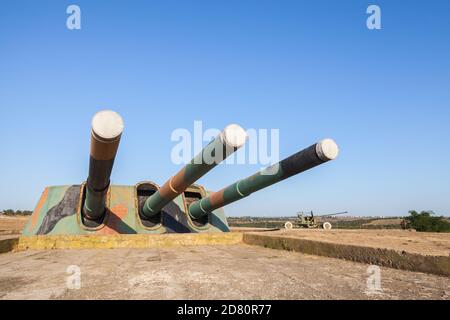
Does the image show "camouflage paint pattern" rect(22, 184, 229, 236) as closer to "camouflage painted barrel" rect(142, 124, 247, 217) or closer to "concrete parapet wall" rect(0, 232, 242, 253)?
"camouflage painted barrel" rect(142, 124, 247, 217)

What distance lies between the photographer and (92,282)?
107 inches

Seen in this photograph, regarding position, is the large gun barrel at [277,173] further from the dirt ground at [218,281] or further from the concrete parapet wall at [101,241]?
the dirt ground at [218,281]

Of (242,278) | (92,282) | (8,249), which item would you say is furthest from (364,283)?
(8,249)

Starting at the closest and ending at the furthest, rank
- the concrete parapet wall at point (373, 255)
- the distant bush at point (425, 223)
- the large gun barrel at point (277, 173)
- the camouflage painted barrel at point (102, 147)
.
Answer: the concrete parapet wall at point (373, 255) < the camouflage painted barrel at point (102, 147) < the large gun barrel at point (277, 173) < the distant bush at point (425, 223)

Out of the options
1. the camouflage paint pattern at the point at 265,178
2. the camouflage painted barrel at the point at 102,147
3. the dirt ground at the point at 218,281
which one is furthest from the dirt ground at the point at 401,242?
the camouflage painted barrel at the point at 102,147

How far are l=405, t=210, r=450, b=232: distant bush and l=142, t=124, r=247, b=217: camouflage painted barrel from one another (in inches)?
719

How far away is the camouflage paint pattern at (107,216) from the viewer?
7582mm

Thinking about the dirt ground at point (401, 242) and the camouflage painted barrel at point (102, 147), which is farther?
the camouflage painted barrel at point (102, 147)

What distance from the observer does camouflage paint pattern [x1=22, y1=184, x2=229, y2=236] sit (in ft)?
24.9

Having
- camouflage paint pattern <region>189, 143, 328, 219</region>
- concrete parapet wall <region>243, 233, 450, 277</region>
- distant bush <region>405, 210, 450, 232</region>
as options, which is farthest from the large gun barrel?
distant bush <region>405, 210, 450, 232</region>

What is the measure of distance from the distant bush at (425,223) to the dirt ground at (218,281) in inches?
763

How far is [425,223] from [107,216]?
1942 centimetres
